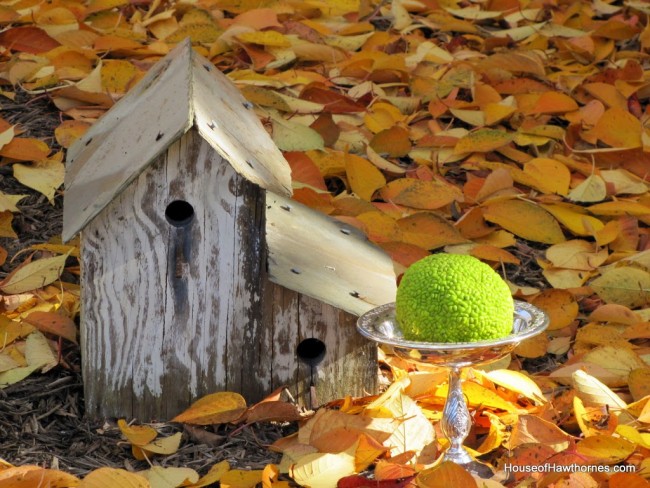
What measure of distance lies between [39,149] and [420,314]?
1709 millimetres

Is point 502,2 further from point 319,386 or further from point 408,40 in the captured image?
point 319,386

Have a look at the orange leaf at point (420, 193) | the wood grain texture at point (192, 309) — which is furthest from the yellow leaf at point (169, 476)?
the orange leaf at point (420, 193)

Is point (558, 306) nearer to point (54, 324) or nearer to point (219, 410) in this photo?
point (219, 410)

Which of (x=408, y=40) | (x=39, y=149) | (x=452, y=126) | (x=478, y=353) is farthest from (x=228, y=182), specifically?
(x=408, y=40)

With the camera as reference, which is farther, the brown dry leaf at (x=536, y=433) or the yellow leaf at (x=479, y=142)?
the yellow leaf at (x=479, y=142)

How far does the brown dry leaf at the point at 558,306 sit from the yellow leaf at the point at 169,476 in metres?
1.19

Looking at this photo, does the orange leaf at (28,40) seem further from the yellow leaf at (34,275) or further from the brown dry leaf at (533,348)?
the brown dry leaf at (533,348)

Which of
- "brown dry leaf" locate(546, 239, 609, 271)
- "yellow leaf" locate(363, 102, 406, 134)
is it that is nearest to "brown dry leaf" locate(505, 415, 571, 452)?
"brown dry leaf" locate(546, 239, 609, 271)

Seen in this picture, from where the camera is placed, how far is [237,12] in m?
4.80

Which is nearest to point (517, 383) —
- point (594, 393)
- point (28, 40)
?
point (594, 393)

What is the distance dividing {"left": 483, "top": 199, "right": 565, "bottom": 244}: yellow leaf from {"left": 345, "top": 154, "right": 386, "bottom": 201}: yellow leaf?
1.16 feet

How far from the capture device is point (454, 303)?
7.35 ft

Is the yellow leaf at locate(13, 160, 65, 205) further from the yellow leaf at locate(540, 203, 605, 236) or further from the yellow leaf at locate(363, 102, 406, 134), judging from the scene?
the yellow leaf at locate(540, 203, 605, 236)

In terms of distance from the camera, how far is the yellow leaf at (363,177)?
3.64m
